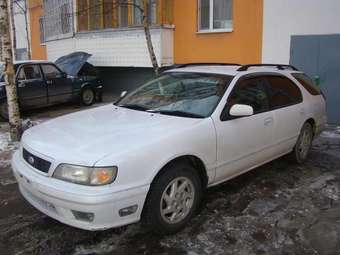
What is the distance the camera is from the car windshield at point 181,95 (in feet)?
13.6

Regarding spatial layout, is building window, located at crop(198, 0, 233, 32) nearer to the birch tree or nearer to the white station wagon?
the white station wagon

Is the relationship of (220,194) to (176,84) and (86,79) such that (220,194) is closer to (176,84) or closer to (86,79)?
(176,84)

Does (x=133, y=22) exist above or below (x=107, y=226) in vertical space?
above

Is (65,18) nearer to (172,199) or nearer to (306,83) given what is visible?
(306,83)

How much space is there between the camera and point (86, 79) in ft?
39.1

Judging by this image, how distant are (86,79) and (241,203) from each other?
852cm

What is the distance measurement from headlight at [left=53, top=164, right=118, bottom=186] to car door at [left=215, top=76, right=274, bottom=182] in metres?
1.30

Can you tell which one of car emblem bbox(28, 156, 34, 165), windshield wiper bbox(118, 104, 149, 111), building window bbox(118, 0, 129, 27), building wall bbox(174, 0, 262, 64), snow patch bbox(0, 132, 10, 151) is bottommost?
snow patch bbox(0, 132, 10, 151)

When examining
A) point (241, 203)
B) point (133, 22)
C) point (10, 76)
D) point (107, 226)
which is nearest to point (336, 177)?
point (241, 203)

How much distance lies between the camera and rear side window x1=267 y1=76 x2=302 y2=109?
4.96 metres

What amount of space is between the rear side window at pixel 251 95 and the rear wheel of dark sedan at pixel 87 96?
7.87m

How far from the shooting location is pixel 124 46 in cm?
1222

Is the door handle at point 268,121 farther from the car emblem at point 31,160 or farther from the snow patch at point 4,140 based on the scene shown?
the snow patch at point 4,140

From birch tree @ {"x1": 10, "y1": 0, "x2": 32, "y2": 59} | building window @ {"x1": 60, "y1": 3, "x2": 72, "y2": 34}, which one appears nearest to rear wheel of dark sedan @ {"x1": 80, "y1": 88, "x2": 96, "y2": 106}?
building window @ {"x1": 60, "y1": 3, "x2": 72, "y2": 34}
